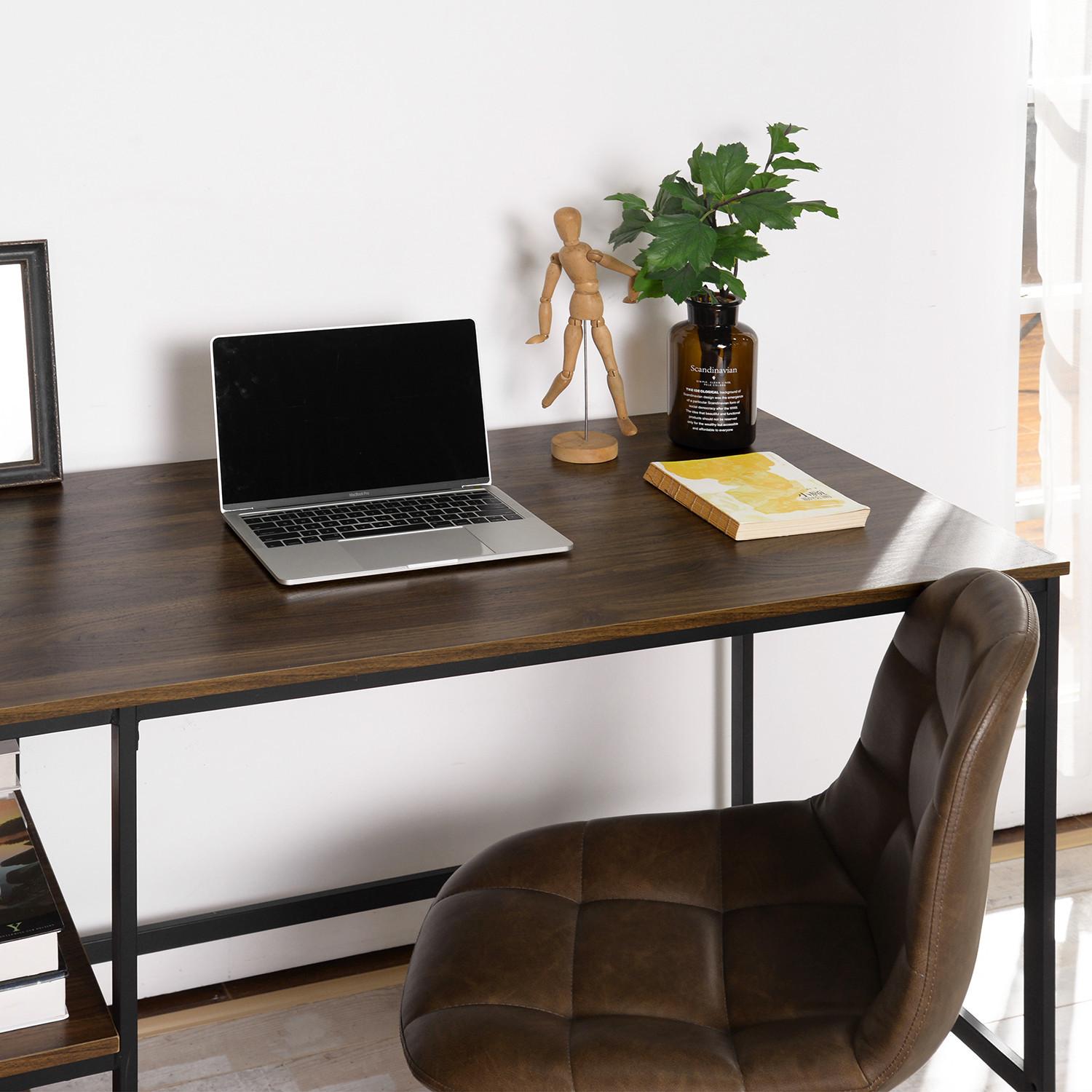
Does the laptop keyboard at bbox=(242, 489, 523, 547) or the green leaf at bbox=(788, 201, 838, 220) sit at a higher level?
the green leaf at bbox=(788, 201, 838, 220)

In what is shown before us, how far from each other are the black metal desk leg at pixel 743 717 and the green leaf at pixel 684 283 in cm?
59

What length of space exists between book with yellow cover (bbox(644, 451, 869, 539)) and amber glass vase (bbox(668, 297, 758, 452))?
0.05 metres

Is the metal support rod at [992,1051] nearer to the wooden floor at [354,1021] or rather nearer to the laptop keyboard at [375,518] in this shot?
the wooden floor at [354,1021]

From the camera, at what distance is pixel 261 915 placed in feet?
6.28

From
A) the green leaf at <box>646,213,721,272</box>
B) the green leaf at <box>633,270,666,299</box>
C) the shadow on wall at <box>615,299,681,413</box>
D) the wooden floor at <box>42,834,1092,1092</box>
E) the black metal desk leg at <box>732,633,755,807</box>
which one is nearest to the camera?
the green leaf at <box>646,213,721,272</box>

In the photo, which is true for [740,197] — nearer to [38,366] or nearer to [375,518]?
[375,518]

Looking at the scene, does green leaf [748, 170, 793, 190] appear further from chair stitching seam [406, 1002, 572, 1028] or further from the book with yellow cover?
chair stitching seam [406, 1002, 572, 1028]

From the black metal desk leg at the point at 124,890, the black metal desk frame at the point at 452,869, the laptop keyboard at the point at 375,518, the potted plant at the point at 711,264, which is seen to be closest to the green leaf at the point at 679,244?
the potted plant at the point at 711,264

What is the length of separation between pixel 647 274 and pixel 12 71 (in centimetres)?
77

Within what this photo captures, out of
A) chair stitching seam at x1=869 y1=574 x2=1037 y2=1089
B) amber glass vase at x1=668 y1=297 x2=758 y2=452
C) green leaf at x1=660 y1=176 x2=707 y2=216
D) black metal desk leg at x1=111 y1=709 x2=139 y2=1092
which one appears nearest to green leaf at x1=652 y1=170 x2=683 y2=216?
green leaf at x1=660 y1=176 x2=707 y2=216

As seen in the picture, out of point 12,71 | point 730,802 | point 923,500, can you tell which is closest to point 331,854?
point 730,802

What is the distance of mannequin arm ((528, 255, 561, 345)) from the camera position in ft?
5.94

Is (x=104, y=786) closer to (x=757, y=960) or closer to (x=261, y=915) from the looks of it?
(x=261, y=915)

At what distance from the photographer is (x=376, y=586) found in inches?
56.9
